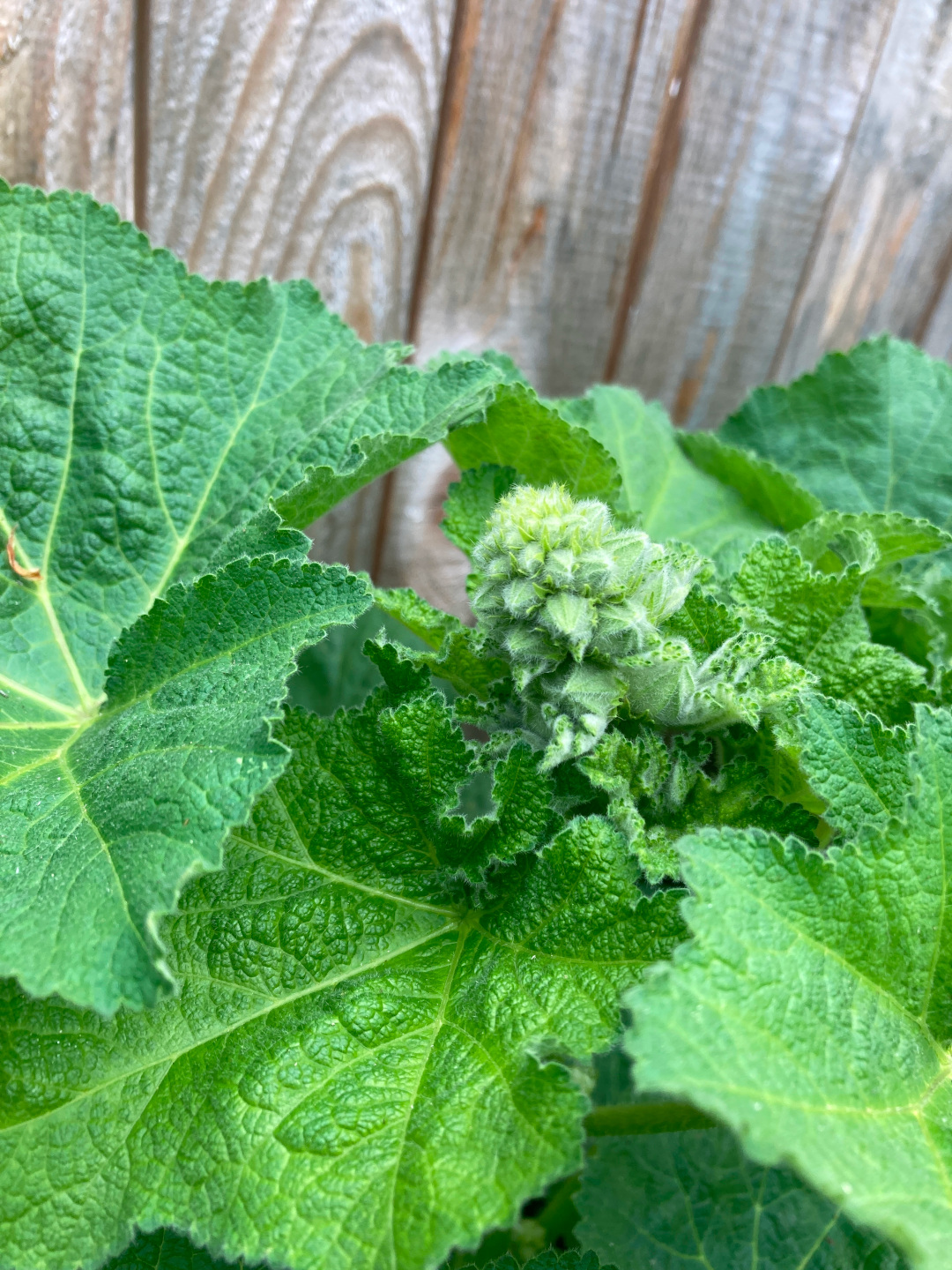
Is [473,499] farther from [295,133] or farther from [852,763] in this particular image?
[295,133]

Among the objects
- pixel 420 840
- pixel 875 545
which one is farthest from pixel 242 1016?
pixel 875 545

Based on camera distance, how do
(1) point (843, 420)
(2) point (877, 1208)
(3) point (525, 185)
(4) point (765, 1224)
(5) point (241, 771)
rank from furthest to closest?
(3) point (525, 185), (1) point (843, 420), (4) point (765, 1224), (5) point (241, 771), (2) point (877, 1208)

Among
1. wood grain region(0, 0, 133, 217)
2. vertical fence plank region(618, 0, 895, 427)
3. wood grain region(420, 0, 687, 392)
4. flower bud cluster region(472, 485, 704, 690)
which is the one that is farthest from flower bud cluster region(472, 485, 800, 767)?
vertical fence plank region(618, 0, 895, 427)

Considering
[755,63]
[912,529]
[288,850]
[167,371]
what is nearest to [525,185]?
[755,63]

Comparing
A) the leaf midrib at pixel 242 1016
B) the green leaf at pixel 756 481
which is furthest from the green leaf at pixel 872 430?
the leaf midrib at pixel 242 1016

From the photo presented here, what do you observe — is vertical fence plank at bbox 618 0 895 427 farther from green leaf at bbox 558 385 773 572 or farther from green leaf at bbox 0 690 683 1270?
green leaf at bbox 0 690 683 1270

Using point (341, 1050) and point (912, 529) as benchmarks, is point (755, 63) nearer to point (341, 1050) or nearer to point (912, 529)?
point (912, 529)

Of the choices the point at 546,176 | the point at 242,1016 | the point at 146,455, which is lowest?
the point at 242,1016
